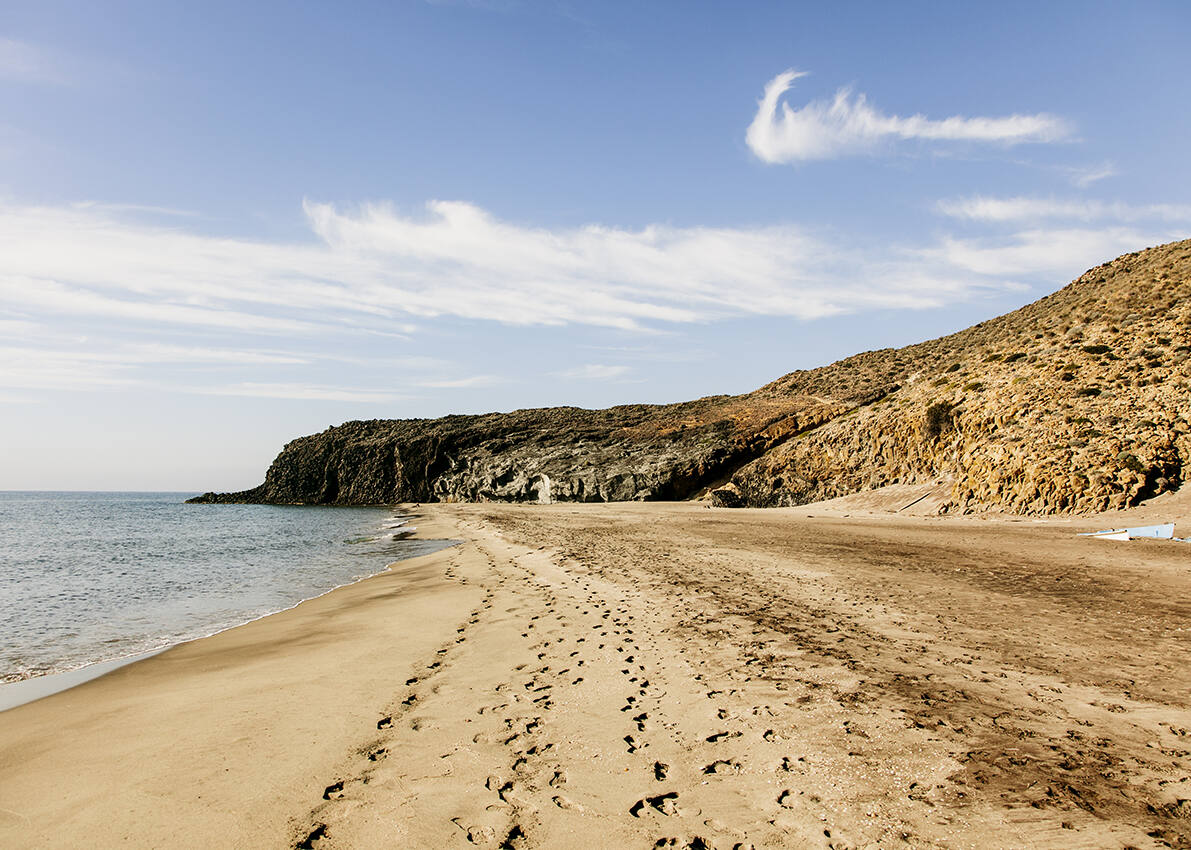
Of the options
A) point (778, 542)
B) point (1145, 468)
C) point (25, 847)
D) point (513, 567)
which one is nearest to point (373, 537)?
point (513, 567)

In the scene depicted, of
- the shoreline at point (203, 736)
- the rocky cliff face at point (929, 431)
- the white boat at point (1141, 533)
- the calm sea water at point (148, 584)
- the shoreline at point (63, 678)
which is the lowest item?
the calm sea water at point (148, 584)

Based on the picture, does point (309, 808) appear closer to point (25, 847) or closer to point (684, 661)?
point (25, 847)

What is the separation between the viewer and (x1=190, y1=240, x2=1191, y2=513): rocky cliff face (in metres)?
24.2

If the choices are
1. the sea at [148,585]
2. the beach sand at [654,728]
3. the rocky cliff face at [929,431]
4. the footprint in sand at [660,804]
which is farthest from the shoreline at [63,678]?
the rocky cliff face at [929,431]

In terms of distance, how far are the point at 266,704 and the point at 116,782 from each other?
178cm

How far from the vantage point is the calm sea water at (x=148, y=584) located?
1118 cm

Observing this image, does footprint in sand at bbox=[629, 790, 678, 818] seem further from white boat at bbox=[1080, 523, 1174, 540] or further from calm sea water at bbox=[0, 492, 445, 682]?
white boat at bbox=[1080, 523, 1174, 540]

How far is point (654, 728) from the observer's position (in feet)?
18.0

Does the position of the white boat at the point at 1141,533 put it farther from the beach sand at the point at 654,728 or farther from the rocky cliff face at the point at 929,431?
the beach sand at the point at 654,728

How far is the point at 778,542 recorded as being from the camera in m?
19.5

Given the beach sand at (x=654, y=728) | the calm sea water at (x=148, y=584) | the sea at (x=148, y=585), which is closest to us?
the beach sand at (x=654, y=728)

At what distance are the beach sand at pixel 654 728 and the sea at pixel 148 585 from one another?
2.12m

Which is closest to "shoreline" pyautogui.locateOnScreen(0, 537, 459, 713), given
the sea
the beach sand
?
the sea

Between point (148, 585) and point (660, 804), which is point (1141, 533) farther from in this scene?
point (148, 585)
